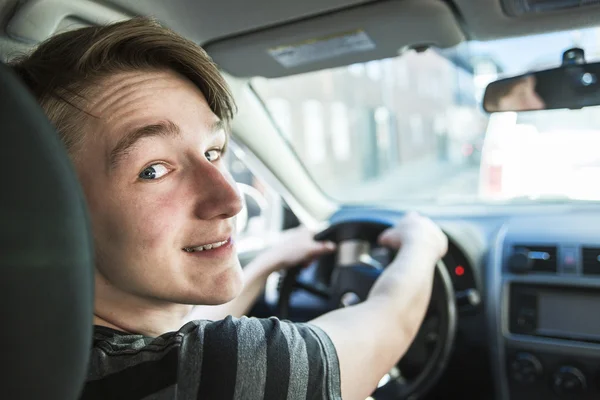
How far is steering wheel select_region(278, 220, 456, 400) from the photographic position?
90.0 inches

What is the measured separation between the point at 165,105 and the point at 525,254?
171cm

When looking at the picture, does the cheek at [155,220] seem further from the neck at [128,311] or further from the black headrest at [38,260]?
the black headrest at [38,260]

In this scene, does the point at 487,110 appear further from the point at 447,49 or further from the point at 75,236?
the point at 75,236

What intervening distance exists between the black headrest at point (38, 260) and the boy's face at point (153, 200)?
1.75 feet

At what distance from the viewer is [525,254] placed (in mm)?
2551

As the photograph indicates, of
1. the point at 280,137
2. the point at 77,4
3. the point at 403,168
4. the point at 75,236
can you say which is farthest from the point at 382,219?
the point at 403,168

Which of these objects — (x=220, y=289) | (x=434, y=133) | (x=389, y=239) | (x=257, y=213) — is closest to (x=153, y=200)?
(x=220, y=289)

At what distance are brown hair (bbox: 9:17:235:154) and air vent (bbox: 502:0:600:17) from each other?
0.91m

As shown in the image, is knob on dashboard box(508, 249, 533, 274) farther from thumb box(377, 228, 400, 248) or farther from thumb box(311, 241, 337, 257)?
thumb box(311, 241, 337, 257)

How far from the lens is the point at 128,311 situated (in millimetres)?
1468

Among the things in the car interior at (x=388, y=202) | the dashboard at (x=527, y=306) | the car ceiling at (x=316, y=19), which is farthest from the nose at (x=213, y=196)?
the dashboard at (x=527, y=306)

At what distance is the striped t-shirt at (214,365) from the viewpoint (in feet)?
3.84

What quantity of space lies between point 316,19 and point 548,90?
80 centimetres

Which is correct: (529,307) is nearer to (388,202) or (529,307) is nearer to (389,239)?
(389,239)
